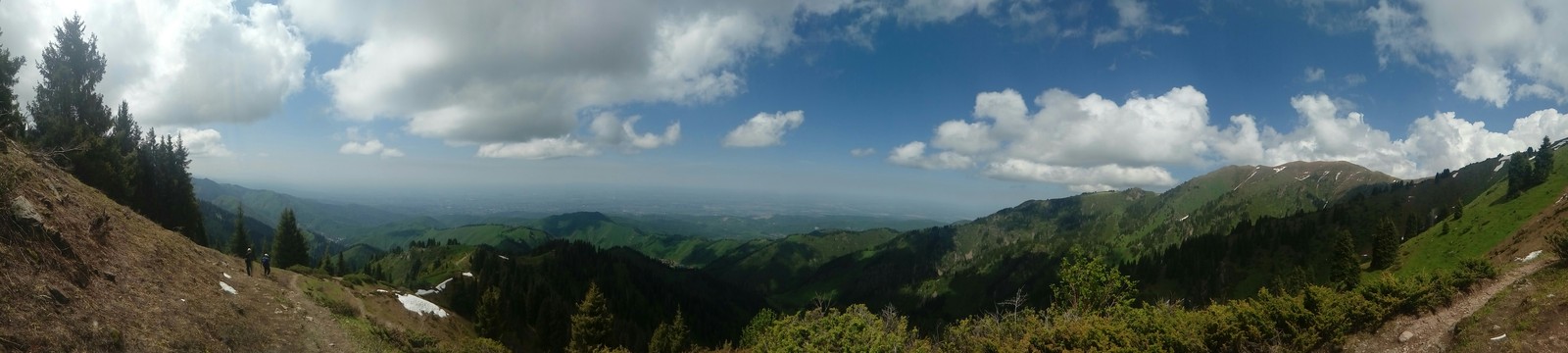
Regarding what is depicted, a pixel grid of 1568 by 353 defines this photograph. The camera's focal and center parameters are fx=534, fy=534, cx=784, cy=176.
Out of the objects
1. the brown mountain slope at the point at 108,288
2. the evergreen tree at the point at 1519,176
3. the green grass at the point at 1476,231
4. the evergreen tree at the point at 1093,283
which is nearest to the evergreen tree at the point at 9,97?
the brown mountain slope at the point at 108,288

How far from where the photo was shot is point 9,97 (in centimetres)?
4044

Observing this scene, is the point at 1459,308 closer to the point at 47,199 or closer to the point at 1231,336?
the point at 1231,336

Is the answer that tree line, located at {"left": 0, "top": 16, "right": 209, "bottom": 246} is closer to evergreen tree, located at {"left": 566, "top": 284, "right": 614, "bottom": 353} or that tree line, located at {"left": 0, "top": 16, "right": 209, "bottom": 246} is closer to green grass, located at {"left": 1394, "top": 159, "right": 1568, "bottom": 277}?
evergreen tree, located at {"left": 566, "top": 284, "right": 614, "bottom": 353}

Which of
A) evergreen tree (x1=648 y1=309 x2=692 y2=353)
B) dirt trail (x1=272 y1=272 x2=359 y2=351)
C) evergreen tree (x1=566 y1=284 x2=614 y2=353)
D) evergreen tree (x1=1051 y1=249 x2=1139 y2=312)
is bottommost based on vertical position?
evergreen tree (x1=648 y1=309 x2=692 y2=353)

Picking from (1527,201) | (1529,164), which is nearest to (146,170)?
(1527,201)

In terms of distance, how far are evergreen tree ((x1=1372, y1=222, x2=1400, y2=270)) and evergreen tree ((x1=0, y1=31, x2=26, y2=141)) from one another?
175m

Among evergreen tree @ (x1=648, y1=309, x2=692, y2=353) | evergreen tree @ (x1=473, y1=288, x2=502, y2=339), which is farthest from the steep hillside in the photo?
evergreen tree @ (x1=473, y1=288, x2=502, y2=339)

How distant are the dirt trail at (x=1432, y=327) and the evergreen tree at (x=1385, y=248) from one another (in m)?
103

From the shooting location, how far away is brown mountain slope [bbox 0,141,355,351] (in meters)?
18.8

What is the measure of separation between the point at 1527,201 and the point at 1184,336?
15229 cm

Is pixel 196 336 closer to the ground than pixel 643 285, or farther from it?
farther from it

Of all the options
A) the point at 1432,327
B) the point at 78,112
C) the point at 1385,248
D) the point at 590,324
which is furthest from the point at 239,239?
the point at 1385,248

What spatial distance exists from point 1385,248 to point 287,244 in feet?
625

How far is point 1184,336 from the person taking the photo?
21953 millimetres
